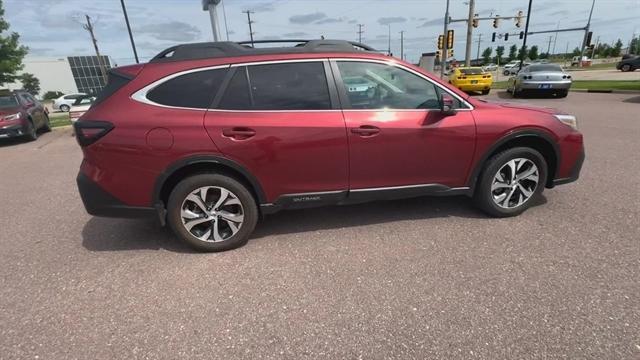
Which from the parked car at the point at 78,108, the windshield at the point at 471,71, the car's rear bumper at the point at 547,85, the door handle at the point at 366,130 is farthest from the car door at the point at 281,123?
the windshield at the point at 471,71

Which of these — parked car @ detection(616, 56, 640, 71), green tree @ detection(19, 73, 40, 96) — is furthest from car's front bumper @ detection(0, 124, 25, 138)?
green tree @ detection(19, 73, 40, 96)

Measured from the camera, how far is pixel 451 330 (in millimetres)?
2137

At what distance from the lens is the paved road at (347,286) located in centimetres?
208

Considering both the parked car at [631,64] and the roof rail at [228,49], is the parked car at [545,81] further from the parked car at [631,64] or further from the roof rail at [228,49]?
the parked car at [631,64]

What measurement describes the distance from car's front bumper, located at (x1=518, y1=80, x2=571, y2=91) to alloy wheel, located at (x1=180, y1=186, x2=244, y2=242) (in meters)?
14.7

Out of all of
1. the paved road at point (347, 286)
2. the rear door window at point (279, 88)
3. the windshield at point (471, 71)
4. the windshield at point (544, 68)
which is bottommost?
the paved road at point (347, 286)

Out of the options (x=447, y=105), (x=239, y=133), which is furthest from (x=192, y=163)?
(x=447, y=105)

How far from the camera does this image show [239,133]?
9.39 feet

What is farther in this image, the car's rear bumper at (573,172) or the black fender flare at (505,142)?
the car's rear bumper at (573,172)

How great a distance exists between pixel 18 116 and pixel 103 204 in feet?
32.1

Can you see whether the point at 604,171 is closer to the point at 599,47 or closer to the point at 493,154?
the point at 493,154

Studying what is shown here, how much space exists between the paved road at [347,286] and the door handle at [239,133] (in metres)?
1.05

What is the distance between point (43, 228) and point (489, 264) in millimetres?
4602

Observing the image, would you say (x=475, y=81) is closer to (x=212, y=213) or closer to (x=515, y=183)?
(x=515, y=183)
